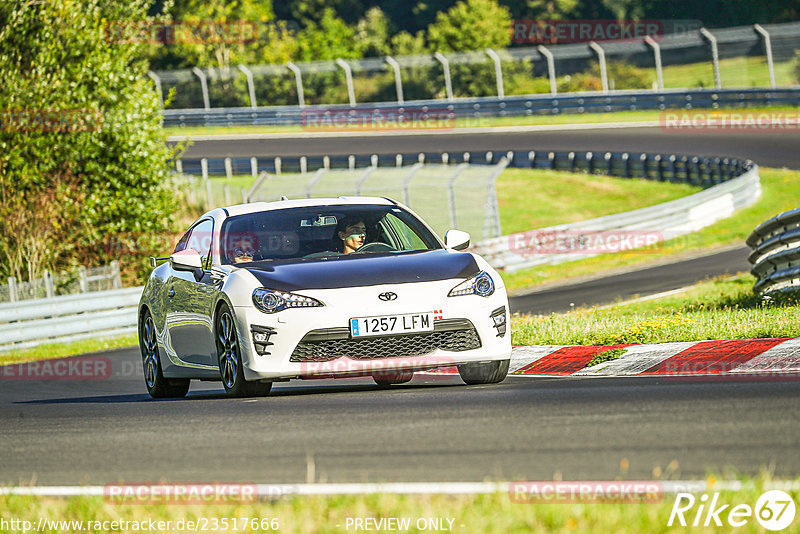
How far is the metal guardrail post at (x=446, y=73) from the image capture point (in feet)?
161

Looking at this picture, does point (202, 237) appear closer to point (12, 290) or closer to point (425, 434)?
point (425, 434)

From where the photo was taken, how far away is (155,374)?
431 inches

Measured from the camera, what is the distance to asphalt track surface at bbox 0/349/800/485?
546 centimetres

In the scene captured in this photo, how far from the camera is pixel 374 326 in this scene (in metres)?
8.59

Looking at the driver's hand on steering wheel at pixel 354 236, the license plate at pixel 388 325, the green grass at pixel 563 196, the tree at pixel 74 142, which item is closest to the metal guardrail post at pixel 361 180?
the tree at pixel 74 142

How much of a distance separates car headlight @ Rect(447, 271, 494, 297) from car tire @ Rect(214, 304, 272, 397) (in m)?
1.50

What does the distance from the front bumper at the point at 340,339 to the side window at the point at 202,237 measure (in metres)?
1.70

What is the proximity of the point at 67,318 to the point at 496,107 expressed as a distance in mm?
31469

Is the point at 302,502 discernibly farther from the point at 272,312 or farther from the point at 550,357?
the point at 550,357

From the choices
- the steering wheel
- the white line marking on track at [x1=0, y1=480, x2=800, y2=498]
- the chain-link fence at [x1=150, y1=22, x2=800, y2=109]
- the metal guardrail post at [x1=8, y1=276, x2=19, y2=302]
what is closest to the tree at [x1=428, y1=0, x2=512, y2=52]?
the chain-link fence at [x1=150, y1=22, x2=800, y2=109]

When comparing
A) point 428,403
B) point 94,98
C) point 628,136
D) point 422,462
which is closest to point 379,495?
point 422,462

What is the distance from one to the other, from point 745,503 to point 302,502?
161cm

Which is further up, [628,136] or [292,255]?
[292,255]

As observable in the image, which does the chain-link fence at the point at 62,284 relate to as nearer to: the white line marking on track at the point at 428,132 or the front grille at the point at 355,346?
the front grille at the point at 355,346
